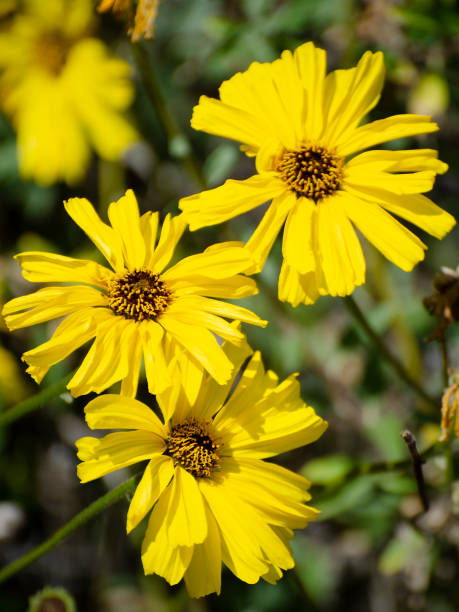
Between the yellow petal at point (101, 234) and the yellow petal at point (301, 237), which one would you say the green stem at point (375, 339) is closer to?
the yellow petal at point (301, 237)

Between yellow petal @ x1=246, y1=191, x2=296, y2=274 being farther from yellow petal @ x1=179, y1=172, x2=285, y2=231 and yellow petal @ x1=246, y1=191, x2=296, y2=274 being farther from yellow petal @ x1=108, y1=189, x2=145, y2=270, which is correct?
yellow petal @ x1=108, y1=189, x2=145, y2=270

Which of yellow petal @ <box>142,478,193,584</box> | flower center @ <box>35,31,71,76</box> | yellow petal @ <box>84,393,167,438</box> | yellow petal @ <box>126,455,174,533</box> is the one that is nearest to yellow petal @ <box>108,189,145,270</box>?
yellow petal @ <box>84,393,167,438</box>

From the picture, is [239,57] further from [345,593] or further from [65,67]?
[345,593]

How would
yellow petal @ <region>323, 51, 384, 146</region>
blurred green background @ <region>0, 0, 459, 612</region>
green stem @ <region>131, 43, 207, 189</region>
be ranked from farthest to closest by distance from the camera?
blurred green background @ <region>0, 0, 459, 612</region>, green stem @ <region>131, 43, 207, 189</region>, yellow petal @ <region>323, 51, 384, 146</region>

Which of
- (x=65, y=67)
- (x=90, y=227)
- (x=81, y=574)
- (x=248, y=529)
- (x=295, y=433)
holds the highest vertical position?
(x=65, y=67)

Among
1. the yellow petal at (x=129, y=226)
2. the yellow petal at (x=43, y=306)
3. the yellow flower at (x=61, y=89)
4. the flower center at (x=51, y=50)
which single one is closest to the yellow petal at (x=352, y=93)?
the yellow petal at (x=129, y=226)

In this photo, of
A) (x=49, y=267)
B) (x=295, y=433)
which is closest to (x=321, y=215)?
(x=295, y=433)

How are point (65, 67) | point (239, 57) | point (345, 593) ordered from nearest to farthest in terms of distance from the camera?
point (239, 57)
point (345, 593)
point (65, 67)
